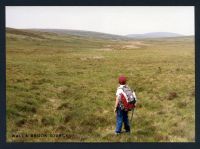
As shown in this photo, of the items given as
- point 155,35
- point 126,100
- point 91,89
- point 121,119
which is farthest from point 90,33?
point 121,119

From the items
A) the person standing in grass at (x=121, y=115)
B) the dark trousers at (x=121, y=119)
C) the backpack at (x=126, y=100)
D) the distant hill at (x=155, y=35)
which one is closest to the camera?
the backpack at (x=126, y=100)

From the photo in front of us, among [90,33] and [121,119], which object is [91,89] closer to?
[90,33]

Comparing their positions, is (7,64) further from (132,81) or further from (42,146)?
(132,81)

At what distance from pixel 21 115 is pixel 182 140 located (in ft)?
17.3

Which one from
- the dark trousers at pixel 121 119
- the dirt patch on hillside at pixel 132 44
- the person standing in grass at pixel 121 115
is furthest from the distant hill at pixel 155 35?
the dark trousers at pixel 121 119

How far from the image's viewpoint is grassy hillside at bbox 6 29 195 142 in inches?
528

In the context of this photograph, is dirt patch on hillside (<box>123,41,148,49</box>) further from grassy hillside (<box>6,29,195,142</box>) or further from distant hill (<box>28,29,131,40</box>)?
distant hill (<box>28,29,131,40</box>)

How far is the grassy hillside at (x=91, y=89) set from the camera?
13.4m

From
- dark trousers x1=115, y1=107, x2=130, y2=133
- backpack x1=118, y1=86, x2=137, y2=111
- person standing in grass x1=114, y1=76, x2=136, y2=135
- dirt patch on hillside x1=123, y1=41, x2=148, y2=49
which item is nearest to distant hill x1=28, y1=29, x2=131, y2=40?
dirt patch on hillside x1=123, y1=41, x2=148, y2=49

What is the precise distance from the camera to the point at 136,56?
699 inches

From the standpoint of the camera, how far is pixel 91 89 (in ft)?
50.4

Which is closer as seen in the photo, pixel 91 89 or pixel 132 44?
pixel 91 89

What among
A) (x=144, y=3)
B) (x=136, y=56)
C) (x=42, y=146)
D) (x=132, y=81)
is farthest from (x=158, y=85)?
(x=42, y=146)

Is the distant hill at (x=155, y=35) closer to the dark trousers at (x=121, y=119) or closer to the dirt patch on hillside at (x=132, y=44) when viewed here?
the dirt patch on hillside at (x=132, y=44)
